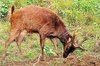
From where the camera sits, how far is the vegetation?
10.4m

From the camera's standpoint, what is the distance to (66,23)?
1268 centimetres

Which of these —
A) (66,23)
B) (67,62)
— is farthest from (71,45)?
(66,23)

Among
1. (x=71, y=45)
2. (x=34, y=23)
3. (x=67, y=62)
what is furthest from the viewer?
(x=34, y=23)

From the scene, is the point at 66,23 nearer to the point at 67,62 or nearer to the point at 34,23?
the point at 34,23

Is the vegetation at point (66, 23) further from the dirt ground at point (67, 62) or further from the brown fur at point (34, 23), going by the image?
the brown fur at point (34, 23)

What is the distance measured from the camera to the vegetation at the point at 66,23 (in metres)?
10.4

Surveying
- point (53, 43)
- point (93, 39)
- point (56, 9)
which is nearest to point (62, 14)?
point (56, 9)

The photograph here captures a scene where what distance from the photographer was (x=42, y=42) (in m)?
9.83

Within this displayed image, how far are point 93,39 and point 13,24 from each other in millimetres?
3047

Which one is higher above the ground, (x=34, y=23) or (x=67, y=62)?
(x=34, y=23)

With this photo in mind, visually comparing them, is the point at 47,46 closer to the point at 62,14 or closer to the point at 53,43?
the point at 53,43

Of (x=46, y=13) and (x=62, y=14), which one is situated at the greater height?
(x=46, y=13)

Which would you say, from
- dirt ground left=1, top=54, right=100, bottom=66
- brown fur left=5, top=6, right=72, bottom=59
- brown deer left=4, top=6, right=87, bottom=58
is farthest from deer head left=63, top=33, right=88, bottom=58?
dirt ground left=1, top=54, right=100, bottom=66

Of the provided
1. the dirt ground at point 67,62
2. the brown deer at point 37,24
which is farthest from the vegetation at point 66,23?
the brown deer at point 37,24
